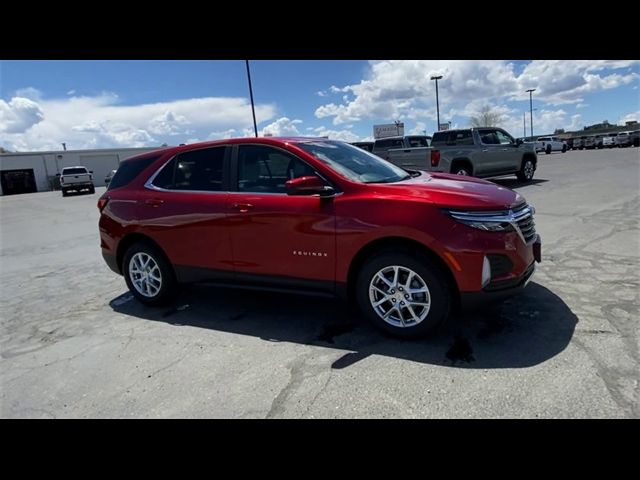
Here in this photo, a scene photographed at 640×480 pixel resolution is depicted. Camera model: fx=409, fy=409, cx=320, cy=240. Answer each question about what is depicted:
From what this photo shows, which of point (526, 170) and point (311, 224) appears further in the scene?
point (526, 170)

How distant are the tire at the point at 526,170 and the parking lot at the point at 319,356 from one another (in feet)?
31.3

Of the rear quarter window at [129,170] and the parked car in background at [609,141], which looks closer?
the rear quarter window at [129,170]

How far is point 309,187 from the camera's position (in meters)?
3.57

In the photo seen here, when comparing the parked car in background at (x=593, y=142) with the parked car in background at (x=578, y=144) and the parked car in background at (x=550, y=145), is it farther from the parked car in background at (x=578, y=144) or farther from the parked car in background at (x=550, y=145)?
the parked car in background at (x=550, y=145)

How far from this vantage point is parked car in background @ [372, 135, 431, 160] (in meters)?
18.0

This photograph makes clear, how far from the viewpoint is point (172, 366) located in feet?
11.2

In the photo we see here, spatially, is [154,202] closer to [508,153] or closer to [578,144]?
[508,153]

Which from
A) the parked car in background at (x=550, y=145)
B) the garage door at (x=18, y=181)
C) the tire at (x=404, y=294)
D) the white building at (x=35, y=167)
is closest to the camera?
the tire at (x=404, y=294)

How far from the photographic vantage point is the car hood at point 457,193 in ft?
10.7

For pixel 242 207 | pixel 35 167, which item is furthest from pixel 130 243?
pixel 35 167

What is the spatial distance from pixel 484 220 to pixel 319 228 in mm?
1375

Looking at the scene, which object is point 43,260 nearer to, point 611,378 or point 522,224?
point 522,224

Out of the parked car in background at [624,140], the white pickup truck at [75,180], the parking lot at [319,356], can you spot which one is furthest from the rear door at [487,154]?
the parked car in background at [624,140]
